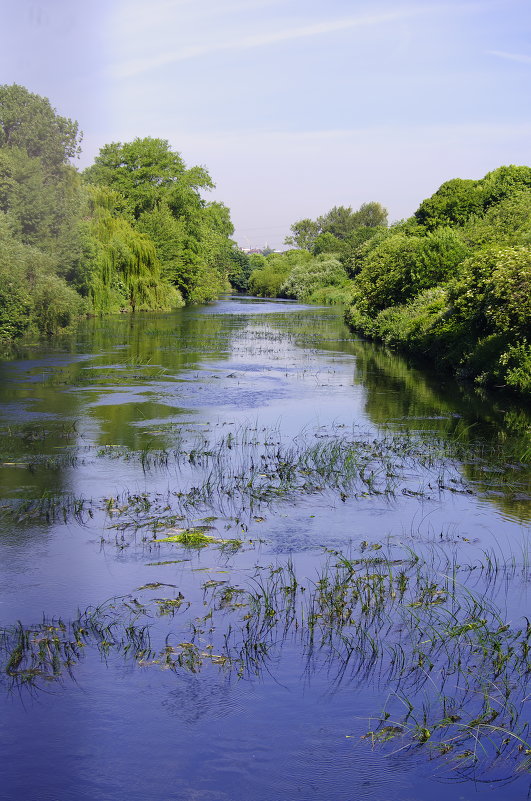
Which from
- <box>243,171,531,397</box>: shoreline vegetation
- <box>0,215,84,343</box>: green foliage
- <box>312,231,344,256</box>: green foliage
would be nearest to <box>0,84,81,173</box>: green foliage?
<box>0,215,84,343</box>: green foliage

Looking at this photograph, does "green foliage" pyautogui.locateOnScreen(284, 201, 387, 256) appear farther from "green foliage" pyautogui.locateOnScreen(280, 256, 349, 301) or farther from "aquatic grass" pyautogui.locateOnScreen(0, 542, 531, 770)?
"aquatic grass" pyautogui.locateOnScreen(0, 542, 531, 770)

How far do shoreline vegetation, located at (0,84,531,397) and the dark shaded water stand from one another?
4.96 m

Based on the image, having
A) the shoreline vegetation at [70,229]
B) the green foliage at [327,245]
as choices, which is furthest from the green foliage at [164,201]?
the green foliage at [327,245]

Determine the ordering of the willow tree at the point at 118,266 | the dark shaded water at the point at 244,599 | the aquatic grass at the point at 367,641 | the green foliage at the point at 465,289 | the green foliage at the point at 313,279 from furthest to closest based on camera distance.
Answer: the green foliage at the point at 313,279 < the willow tree at the point at 118,266 < the green foliage at the point at 465,289 < the aquatic grass at the point at 367,641 < the dark shaded water at the point at 244,599

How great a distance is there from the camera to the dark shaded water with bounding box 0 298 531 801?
5.55m

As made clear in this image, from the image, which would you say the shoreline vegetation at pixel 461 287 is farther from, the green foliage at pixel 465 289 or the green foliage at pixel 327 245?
the green foliage at pixel 327 245

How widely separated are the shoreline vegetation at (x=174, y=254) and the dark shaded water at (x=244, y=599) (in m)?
4.96

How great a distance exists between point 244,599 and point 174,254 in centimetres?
5704

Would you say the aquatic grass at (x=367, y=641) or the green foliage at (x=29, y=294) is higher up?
the green foliage at (x=29, y=294)

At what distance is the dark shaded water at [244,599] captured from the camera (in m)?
5.55

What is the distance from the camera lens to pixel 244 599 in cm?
802

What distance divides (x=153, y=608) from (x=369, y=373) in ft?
61.3

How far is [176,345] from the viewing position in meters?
33.2

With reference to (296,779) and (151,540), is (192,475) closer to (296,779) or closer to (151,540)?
(151,540)
